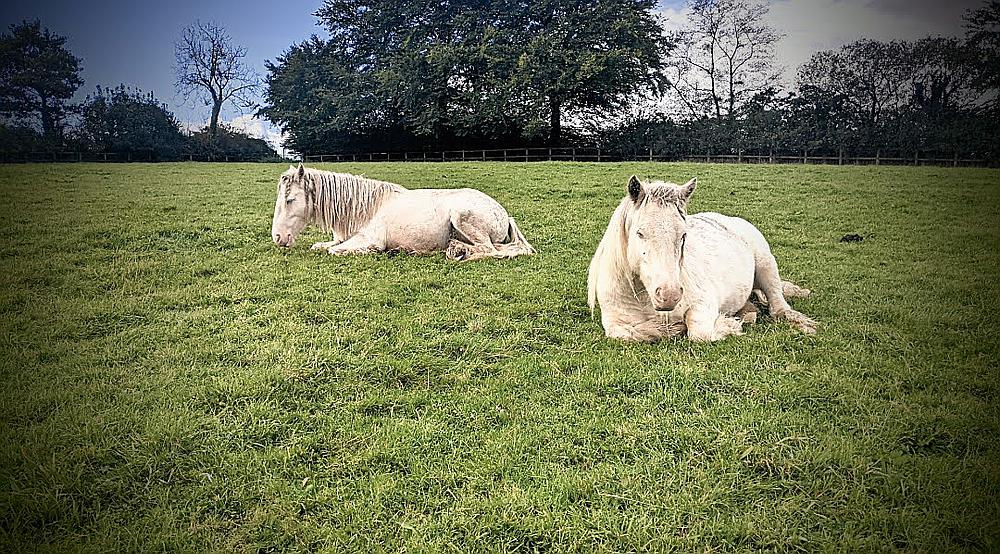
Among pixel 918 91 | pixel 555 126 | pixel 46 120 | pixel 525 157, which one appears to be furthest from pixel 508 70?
pixel 46 120

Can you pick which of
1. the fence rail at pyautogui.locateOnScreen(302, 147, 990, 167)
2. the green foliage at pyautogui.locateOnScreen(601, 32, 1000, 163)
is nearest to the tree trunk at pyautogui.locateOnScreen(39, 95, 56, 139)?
the green foliage at pyautogui.locateOnScreen(601, 32, 1000, 163)

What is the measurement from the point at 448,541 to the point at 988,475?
2.46 meters

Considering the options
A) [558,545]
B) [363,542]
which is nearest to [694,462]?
[558,545]

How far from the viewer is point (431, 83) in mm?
26547

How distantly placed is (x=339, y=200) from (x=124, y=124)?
4596 mm

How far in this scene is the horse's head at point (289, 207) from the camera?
7.60 metres

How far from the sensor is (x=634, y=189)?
12.2ft

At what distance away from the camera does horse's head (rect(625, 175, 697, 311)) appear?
347 centimetres

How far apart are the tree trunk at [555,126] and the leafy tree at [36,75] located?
105 ft

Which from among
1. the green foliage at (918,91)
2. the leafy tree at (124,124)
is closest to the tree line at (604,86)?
the green foliage at (918,91)

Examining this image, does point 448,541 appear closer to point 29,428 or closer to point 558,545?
point 558,545

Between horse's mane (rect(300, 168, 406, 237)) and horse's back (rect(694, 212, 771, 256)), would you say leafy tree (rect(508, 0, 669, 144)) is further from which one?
horse's back (rect(694, 212, 771, 256))

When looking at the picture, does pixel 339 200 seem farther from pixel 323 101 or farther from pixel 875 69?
pixel 875 69

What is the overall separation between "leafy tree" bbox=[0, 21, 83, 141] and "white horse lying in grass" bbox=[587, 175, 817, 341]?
3093 millimetres
